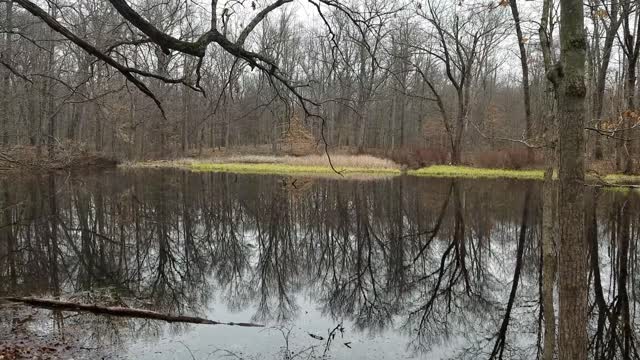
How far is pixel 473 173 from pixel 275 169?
41.3 ft

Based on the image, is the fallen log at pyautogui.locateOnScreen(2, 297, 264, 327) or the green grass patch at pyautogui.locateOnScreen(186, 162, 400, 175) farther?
the green grass patch at pyautogui.locateOnScreen(186, 162, 400, 175)

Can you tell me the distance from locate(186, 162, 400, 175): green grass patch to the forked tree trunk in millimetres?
26475

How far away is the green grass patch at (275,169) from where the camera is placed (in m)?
31.1

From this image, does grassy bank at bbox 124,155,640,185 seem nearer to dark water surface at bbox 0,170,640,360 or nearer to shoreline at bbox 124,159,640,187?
shoreline at bbox 124,159,640,187

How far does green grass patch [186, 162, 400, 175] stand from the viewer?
3111 cm

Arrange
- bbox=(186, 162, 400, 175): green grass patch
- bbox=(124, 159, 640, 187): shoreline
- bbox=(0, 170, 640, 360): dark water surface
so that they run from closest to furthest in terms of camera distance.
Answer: bbox=(0, 170, 640, 360): dark water surface → bbox=(124, 159, 640, 187): shoreline → bbox=(186, 162, 400, 175): green grass patch

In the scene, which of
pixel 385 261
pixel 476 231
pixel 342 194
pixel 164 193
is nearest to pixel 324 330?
pixel 385 261

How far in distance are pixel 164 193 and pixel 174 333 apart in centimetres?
1515

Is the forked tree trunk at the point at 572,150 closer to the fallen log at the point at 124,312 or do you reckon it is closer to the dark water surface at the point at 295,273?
the dark water surface at the point at 295,273

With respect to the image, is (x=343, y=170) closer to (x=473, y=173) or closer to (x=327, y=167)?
(x=327, y=167)

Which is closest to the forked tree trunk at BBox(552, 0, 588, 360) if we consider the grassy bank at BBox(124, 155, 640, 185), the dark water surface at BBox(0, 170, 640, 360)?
the dark water surface at BBox(0, 170, 640, 360)

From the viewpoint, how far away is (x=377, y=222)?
14594 millimetres

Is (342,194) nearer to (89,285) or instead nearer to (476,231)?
(476,231)

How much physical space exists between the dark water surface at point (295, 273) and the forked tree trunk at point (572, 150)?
349 cm
